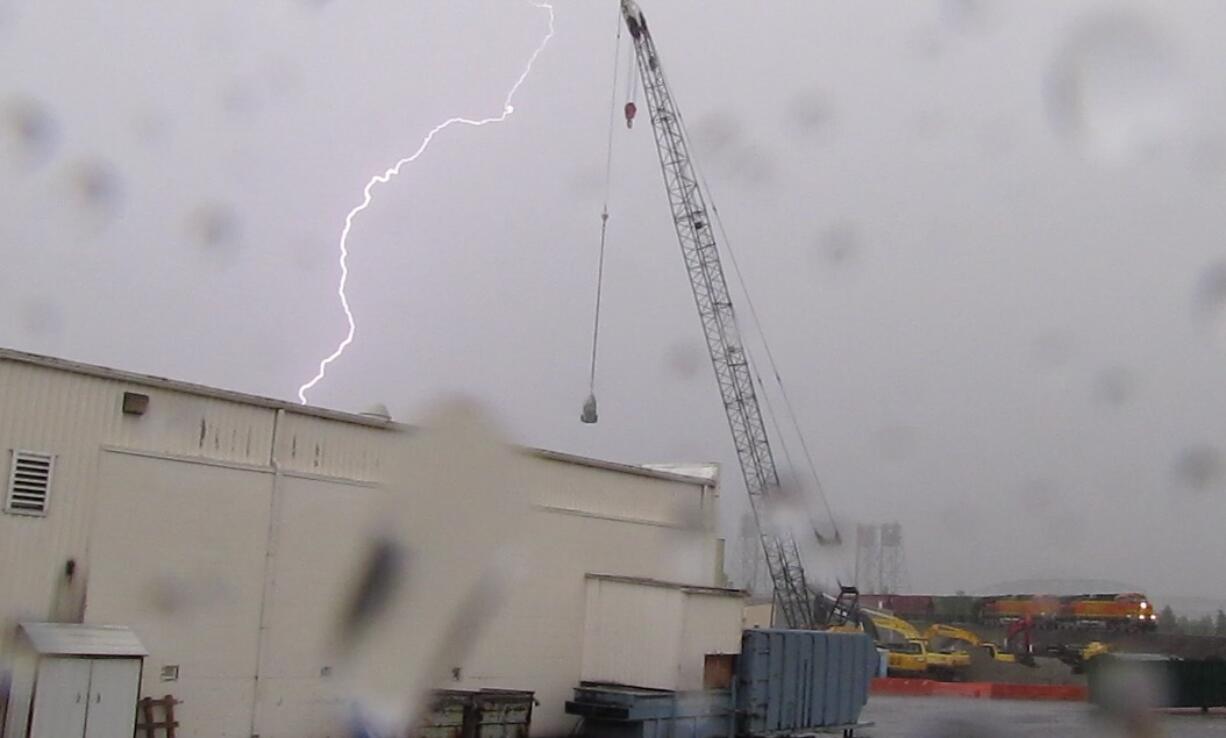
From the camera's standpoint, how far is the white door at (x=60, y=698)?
15.7 metres

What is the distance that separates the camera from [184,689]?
60.2ft

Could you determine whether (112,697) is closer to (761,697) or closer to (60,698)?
(60,698)

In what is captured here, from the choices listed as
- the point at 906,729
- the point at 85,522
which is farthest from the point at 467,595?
the point at 906,729

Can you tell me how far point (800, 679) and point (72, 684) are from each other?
15356 mm

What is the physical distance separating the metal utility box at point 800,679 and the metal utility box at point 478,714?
16.5 ft

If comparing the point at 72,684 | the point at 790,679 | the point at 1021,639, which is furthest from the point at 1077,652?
the point at 72,684

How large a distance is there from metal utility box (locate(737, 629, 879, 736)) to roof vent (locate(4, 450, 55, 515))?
13.9 meters

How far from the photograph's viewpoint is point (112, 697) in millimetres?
16344

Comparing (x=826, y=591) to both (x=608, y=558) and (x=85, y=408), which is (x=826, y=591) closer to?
(x=608, y=558)

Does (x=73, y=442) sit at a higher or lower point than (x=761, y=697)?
higher

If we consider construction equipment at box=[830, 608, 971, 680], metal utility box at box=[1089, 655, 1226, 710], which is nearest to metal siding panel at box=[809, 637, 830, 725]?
metal utility box at box=[1089, 655, 1226, 710]

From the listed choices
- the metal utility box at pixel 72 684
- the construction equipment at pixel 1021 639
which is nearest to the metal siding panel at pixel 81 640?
the metal utility box at pixel 72 684

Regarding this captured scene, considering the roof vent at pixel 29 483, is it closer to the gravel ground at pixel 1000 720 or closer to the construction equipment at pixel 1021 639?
the gravel ground at pixel 1000 720

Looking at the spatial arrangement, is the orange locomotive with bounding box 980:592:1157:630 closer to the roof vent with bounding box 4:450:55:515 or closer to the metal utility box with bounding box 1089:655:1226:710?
the metal utility box with bounding box 1089:655:1226:710
